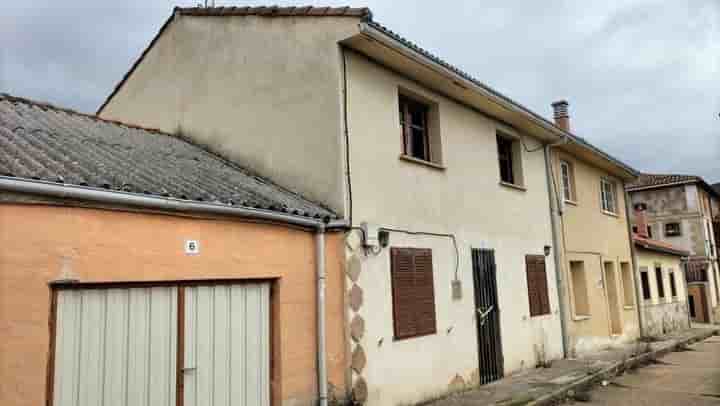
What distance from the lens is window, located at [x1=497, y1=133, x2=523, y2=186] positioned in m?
12.1

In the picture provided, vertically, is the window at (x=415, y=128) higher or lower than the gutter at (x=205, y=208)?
higher

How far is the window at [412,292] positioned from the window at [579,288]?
23.2 ft

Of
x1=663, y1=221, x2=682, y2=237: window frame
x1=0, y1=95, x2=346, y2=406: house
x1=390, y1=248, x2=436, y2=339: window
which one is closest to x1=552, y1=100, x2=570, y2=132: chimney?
x1=390, y1=248, x2=436, y2=339: window

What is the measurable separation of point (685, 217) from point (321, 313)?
35.3 m

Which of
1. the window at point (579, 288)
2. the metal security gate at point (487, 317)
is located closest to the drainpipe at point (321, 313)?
the metal security gate at point (487, 317)

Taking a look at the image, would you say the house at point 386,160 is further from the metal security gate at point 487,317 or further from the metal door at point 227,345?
the metal door at point 227,345

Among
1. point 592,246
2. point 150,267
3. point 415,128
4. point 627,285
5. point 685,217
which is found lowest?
point 627,285

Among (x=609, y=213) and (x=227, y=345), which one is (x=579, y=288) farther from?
(x=227, y=345)

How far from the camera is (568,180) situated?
14.8 m

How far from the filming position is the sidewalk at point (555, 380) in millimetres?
8281

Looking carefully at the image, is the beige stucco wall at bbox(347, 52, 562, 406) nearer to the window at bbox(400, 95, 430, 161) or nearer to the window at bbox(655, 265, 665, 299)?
the window at bbox(400, 95, 430, 161)

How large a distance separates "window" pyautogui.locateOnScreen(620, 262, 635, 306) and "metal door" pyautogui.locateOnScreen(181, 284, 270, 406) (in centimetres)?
1410

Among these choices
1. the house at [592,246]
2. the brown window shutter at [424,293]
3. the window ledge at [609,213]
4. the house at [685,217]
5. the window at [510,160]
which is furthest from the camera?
the house at [685,217]

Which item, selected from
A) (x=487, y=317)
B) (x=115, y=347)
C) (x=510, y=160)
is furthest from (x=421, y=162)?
(x=115, y=347)
